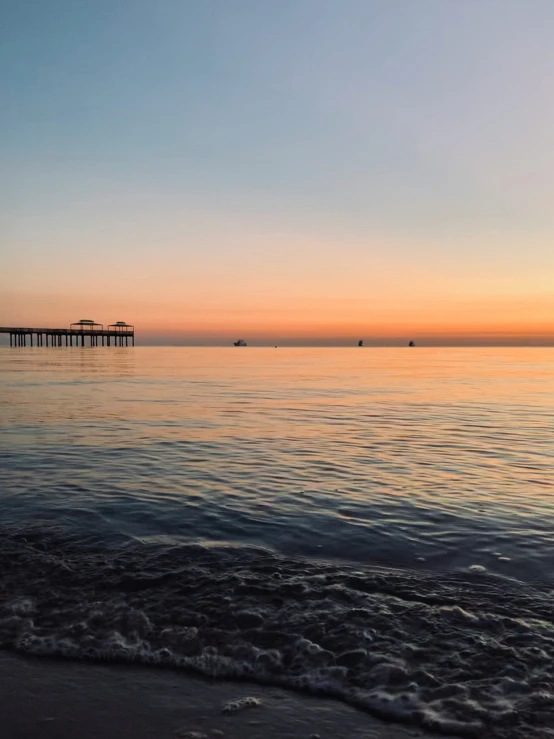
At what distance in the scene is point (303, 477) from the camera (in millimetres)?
13320

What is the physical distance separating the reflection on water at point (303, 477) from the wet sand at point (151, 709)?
11.6 ft

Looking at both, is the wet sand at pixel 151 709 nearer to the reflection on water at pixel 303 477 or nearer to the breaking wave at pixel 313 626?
the breaking wave at pixel 313 626

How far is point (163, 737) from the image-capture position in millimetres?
4234

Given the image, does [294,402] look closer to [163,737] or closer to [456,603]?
[456,603]

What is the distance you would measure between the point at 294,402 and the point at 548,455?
15.8 meters

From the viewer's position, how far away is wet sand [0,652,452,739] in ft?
14.2

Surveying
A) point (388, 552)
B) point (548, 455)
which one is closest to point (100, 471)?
point (388, 552)

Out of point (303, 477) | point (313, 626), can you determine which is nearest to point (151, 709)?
point (313, 626)

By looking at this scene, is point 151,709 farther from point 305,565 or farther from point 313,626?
point 305,565

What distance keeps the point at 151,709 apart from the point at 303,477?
8.86m

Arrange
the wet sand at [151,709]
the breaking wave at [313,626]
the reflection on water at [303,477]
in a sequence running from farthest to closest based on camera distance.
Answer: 1. the reflection on water at [303,477]
2. the breaking wave at [313,626]
3. the wet sand at [151,709]

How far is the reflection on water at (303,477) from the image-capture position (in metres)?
9.02

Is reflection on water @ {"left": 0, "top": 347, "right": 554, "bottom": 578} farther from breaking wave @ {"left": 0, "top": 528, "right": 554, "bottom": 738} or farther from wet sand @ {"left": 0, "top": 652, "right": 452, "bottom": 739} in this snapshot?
wet sand @ {"left": 0, "top": 652, "right": 452, "bottom": 739}

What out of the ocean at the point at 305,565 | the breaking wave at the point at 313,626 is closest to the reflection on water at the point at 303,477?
the ocean at the point at 305,565
